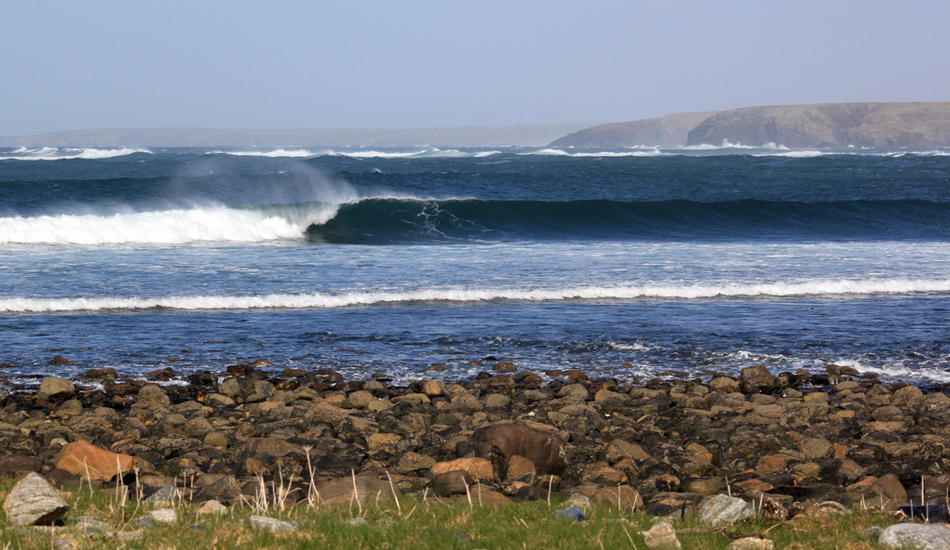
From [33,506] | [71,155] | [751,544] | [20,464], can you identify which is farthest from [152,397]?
[71,155]

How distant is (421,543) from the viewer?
344cm

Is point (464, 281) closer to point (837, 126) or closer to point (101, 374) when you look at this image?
point (101, 374)

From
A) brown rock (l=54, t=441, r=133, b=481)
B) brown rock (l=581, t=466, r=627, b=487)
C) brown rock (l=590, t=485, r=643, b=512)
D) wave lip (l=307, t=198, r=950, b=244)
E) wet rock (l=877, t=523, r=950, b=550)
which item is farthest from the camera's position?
wave lip (l=307, t=198, r=950, b=244)

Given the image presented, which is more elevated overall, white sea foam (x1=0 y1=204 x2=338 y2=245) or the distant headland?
the distant headland

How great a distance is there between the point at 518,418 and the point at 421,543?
145 inches

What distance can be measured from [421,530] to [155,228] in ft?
74.5

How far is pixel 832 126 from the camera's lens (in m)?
146

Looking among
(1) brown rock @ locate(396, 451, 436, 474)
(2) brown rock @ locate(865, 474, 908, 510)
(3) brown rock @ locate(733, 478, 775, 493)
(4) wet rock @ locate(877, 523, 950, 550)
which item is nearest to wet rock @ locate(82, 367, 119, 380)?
(1) brown rock @ locate(396, 451, 436, 474)

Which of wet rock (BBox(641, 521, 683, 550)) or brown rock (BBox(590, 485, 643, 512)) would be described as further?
brown rock (BBox(590, 485, 643, 512))

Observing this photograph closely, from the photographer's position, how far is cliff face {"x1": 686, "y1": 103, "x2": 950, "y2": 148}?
13775 cm

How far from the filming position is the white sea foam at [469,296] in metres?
12.9

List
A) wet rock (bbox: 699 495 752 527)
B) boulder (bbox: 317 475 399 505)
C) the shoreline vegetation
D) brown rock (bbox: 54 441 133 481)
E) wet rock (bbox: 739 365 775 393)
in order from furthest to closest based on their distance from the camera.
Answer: wet rock (bbox: 739 365 775 393), brown rock (bbox: 54 441 133 481), boulder (bbox: 317 475 399 505), wet rock (bbox: 699 495 752 527), the shoreline vegetation

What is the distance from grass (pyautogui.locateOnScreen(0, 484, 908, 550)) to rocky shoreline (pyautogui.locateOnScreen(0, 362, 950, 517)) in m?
0.28

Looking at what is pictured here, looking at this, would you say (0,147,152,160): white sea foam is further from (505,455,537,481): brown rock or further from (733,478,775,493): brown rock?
(733,478,775,493): brown rock
